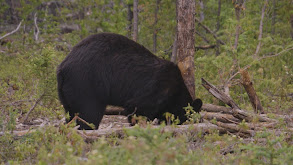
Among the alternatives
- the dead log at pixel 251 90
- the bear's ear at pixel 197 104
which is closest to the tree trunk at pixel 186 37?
the bear's ear at pixel 197 104

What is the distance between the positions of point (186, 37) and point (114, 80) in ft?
5.97

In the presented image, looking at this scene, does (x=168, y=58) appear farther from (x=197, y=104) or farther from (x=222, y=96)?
(x=197, y=104)

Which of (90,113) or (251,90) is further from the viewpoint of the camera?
(251,90)

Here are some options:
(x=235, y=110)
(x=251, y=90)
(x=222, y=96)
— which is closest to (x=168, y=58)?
(x=251, y=90)

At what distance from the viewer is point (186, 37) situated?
24.5 feet

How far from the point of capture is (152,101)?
6.41m

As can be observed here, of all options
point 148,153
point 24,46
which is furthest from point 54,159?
point 24,46

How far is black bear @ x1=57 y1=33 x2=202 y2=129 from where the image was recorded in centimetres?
611

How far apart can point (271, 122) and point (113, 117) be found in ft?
9.76

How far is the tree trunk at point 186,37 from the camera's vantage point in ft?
24.3

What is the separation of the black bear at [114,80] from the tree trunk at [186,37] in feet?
2.93

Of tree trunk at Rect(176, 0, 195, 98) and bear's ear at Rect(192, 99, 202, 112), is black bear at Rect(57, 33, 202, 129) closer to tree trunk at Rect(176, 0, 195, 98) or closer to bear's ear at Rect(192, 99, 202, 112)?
bear's ear at Rect(192, 99, 202, 112)

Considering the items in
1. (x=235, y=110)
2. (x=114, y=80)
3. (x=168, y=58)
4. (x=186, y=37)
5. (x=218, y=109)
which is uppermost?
(x=186, y=37)

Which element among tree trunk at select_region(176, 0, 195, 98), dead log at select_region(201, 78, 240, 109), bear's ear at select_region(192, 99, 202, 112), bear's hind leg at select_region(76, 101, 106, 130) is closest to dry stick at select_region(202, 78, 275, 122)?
dead log at select_region(201, 78, 240, 109)
